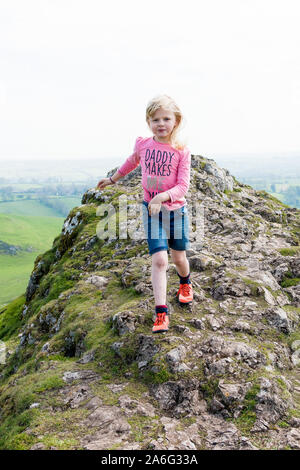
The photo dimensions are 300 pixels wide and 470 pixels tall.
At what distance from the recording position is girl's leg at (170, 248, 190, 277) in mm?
9430

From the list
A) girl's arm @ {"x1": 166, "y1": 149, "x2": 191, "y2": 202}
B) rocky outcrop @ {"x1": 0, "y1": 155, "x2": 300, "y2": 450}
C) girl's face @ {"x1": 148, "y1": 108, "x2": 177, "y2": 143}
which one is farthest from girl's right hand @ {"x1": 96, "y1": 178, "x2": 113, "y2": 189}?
rocky outcrop @ {"x1": 0, "y1": 155, "x2": 300, "y2": 450}

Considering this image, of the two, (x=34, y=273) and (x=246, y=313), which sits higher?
(x=246, y=313)

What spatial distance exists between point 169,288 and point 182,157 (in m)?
4.37

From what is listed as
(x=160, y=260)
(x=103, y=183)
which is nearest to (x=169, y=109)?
(x=103, y=183)

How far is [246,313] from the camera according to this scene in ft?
33.4

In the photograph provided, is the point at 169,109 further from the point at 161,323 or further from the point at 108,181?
the point at 161,323

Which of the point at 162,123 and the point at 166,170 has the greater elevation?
the point at 162,123

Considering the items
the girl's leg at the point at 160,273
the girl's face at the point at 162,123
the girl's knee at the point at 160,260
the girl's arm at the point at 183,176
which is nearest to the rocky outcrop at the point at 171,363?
the girl's leg at the point at 160,273

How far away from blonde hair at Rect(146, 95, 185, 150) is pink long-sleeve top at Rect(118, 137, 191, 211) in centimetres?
17

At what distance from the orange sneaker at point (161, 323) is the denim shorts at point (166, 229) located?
5.17 ft

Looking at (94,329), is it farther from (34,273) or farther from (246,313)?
(34,273)

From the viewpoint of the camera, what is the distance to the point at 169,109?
27.1 feet

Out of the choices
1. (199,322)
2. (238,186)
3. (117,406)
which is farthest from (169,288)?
(238,186)

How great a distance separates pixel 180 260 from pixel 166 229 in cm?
108
